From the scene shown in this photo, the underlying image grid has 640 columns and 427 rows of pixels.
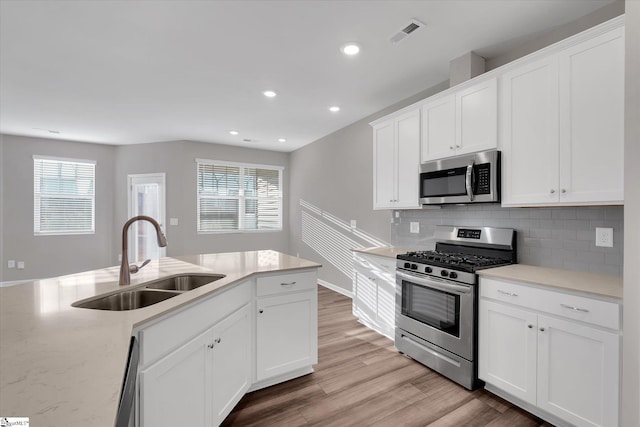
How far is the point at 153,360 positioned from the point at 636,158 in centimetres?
242

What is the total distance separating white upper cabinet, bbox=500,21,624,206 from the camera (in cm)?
174

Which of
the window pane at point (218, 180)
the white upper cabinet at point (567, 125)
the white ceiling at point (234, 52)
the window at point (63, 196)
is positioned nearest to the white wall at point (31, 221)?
the window at point (63, 196)

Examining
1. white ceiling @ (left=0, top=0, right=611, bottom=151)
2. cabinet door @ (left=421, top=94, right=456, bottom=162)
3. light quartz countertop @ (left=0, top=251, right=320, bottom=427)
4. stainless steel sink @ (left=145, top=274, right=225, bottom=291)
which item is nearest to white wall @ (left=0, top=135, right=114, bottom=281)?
white ceiling @ (left=0, top=0, right=611, bottom=151)

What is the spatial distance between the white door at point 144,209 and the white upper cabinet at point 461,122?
17.2 ft

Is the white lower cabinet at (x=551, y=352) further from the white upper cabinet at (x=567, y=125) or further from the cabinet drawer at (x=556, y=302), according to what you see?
the white upper cabinet at (x=567, y=125)

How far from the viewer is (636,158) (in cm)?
143

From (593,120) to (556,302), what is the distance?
1.15 meters

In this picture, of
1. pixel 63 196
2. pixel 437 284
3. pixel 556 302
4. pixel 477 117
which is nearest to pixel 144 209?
pixel 63 196

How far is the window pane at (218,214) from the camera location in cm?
603

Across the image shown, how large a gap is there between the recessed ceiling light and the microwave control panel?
1455 millimetres

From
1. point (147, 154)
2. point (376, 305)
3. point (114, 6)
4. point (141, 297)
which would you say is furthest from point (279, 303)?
point (147, 154)

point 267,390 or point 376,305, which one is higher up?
point 376,305

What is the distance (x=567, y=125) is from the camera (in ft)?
6.34

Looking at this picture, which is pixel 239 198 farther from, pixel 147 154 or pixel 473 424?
pixel 473 424
